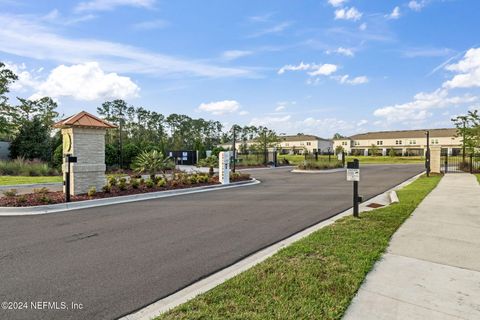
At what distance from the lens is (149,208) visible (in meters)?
10.0

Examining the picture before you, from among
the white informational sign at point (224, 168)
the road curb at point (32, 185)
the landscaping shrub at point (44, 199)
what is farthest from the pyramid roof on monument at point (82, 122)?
the white informational sign at point (224, 168)

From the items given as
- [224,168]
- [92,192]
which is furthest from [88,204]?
[224,168]

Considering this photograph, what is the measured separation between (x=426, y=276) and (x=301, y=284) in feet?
5.95

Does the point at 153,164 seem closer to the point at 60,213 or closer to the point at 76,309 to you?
the point at 60,213

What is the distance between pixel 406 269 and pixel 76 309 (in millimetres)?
4320

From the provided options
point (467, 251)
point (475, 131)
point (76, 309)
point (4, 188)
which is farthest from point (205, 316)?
point (475, 131)

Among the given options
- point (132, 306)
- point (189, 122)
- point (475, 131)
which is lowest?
point (132, 306)

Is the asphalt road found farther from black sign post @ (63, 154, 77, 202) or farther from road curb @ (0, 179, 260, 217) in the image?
black sign post @ (63, 154, 77, 202)

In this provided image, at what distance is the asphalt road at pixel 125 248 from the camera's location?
392 centimetres

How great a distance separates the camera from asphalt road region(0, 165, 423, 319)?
12.9ft

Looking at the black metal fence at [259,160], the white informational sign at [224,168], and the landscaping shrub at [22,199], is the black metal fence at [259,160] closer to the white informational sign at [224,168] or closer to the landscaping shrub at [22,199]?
the white informational sign at [224,168]

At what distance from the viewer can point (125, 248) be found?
19.0 ft

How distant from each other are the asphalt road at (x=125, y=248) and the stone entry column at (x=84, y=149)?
243 centimetres

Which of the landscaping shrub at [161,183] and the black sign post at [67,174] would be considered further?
the landscaping shrub at [161,183]
